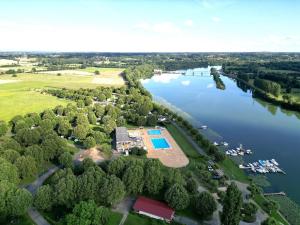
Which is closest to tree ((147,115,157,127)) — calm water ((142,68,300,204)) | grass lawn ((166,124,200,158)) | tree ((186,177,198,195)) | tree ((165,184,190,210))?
grass lawn ((166,124,200,158))

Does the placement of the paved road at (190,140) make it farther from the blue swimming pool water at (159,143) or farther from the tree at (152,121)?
the tree at (152,121)

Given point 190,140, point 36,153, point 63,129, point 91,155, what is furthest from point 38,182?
point 190,140

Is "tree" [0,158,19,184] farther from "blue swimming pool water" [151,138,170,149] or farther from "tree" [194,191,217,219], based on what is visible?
"blue swimming pool water" [151,138,170,149]

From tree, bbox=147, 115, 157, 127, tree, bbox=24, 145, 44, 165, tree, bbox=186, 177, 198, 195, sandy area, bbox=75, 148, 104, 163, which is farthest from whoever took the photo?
tree, bbox=147, 115, 157, 127

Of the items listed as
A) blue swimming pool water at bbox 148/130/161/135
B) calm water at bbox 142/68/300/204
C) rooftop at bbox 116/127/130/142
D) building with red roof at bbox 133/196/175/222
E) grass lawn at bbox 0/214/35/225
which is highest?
rooftop at bbox 116/127/130/142

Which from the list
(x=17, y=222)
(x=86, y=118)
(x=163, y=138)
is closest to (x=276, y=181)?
(x=163, y=138)

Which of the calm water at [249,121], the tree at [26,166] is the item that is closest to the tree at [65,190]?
the tree at [26,166]
